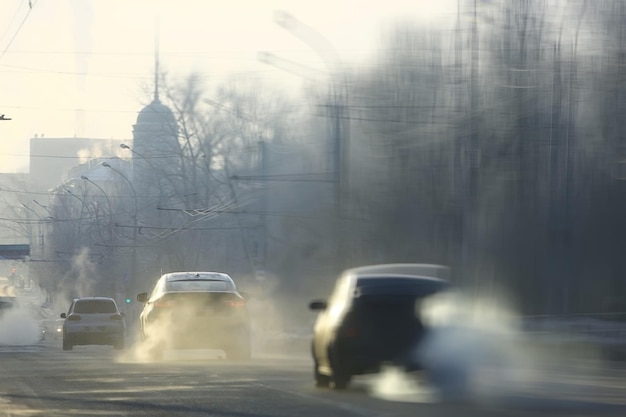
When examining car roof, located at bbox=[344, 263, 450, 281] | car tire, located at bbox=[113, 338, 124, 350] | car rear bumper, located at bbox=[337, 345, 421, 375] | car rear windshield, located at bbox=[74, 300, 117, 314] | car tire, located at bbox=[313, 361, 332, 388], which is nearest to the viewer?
car rear bumper, located at bbox=[337, 345, 421, 375]

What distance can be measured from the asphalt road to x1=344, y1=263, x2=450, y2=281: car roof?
4.55 feet

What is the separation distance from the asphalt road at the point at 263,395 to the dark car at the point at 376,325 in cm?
38

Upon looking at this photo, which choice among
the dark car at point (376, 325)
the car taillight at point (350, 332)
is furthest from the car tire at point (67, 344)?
the car taillight at point (350, 332)

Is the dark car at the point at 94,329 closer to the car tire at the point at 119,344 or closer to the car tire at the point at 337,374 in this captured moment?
the car tire at the point at 119,344

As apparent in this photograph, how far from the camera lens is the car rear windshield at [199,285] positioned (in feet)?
96.9

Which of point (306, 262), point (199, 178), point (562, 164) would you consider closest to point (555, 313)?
point (562, 164)

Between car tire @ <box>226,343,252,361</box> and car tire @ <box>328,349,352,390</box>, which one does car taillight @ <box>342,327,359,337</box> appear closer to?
car tire @ <box>328,349,352,390</box>

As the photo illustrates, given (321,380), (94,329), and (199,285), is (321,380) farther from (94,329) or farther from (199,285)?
(94,329)

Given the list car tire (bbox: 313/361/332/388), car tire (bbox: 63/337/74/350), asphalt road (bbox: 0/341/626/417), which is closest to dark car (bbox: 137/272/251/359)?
asphalt road (bbox: 0/341/626/417)

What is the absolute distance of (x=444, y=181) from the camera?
170ft

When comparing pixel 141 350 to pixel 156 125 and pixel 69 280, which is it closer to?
pixel 156 125

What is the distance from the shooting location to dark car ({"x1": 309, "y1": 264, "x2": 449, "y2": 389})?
1922 cm

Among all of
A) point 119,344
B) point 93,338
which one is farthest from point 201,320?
point 119,344

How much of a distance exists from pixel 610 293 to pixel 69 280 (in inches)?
3642
